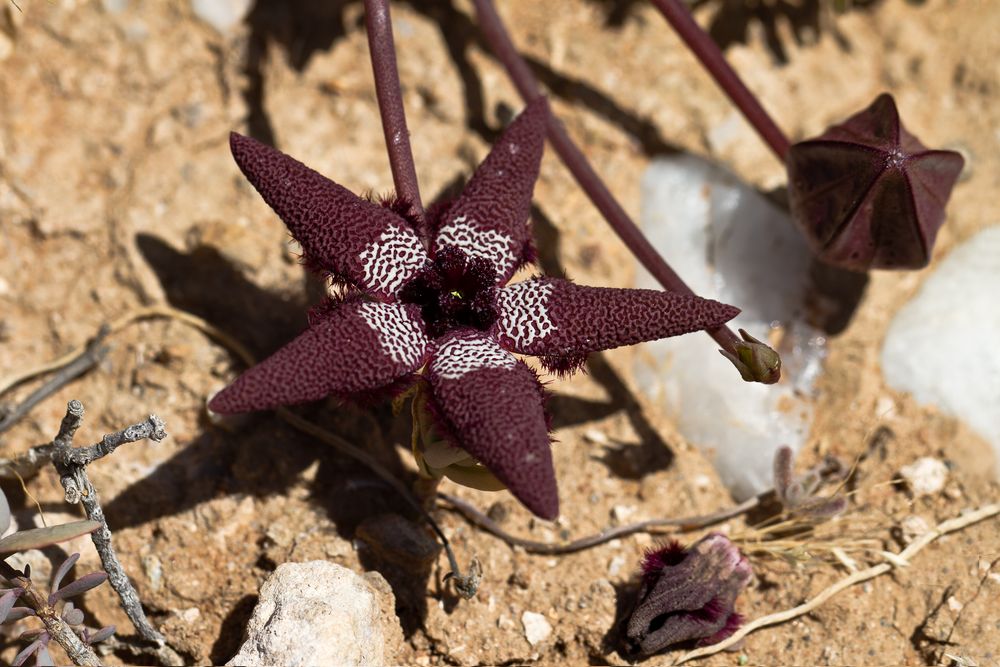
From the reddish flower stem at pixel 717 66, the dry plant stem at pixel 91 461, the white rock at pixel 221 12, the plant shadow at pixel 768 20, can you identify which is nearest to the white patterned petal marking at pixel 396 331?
the dry plant stem at pixel 91 461

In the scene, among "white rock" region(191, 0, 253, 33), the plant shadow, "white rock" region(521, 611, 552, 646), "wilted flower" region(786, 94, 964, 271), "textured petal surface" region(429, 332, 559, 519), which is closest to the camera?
"textured petal surface" region(429, 332, 559, 519)

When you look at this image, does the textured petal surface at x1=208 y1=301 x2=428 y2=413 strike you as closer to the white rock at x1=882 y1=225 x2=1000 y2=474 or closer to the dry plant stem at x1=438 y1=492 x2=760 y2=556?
the dry plant stem at x1=438 y1=492 x2=760 y2=556

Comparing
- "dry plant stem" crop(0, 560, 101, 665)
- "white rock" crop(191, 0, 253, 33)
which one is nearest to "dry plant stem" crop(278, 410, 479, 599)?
"dry plant stem" crop(0, 560, 101, 665)

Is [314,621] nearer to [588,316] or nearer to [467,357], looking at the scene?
[467,357]

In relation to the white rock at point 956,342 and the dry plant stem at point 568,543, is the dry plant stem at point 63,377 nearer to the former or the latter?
the dry plant stem at point 568,543

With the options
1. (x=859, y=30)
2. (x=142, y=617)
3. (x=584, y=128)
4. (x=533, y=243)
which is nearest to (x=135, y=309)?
(x=142, y=617)

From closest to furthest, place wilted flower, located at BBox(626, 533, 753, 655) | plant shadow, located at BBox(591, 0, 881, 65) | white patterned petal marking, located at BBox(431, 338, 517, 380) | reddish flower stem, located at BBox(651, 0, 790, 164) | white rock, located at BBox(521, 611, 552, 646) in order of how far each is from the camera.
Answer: white patterned petal marking, located at BBox(431, 338, 517, 380) < wilted flower, located at BBox(626, 533, 753, 655) < white rock, located at BBox(521, 611, 552, 646) < reddish flower stem, located at BBox(651, 0, 790, 164) < plant shadow, located at BBox(591, 0, 881, 65)

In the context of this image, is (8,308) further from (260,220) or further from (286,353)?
(286,353)

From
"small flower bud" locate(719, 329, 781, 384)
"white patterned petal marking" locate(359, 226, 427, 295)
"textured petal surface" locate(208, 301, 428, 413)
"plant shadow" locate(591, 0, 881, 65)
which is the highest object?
"plant shadow" locate(591, 0, 881, 65)
